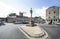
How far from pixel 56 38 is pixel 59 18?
4649 cm

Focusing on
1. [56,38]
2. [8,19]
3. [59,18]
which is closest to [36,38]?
[56,38]

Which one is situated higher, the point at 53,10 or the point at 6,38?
the point at 53,10

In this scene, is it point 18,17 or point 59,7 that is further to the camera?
point 18,17

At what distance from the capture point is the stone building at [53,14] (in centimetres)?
6380

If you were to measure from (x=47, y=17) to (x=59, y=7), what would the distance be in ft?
25.7

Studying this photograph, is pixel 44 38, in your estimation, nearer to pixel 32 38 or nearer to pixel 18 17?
pixel 32 38

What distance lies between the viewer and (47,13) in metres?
66.3

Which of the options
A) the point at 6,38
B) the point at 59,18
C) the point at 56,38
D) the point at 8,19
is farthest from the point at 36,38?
the point at 8,19

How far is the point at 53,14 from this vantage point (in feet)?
212

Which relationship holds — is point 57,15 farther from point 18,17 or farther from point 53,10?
point 18,17

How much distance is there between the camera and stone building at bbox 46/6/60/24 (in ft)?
209

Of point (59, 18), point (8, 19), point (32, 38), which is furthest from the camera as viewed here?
point (8, 19)

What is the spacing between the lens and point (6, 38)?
1730 centimetres

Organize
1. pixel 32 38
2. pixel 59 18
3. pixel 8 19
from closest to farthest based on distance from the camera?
pixel 32 38, pixel 59 18, pixel 8 19
